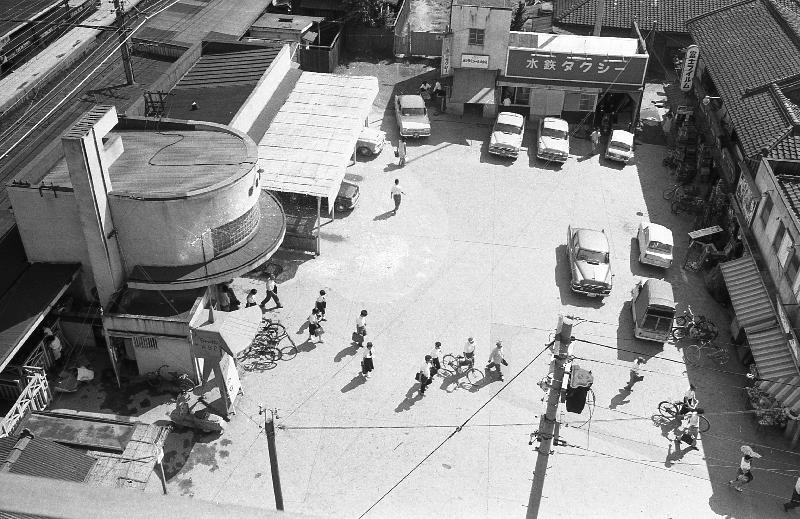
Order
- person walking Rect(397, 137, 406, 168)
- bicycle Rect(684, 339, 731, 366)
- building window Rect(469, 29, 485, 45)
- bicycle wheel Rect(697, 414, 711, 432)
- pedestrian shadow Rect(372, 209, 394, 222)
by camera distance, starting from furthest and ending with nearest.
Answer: building window Rect(469, 29, 485, 45) → person walking Rect(397, 137, 406, 168) → pedestrian shadow Rect(372, 209, 394, 222) → bicycle Rect(684, 339, 731, 366) → bicycle wheel Rect(697, 414, 711, 432)

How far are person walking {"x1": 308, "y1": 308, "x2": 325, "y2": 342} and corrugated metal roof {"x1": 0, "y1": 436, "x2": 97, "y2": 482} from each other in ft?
34.6

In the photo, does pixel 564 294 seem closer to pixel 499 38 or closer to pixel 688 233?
pixel 688 233

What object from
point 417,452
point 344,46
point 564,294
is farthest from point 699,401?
point 344,46

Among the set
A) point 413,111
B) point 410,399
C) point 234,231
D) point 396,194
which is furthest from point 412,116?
point 410,399

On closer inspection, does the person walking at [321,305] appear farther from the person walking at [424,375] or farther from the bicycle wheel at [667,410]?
the bicycle wheel at [667,410]

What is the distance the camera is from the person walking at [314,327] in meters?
29.2

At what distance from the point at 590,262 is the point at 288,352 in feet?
43.9

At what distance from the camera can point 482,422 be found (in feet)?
87.3

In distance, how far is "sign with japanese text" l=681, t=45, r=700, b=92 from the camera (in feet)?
141

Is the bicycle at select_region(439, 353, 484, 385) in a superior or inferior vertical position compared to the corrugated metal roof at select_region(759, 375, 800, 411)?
inferior

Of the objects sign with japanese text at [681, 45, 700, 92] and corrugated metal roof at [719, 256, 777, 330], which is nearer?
corrugated metal roof at [719, 256, 777, 330]

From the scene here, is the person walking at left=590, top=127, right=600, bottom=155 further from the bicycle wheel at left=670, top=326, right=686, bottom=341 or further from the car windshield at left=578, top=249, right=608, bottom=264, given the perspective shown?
the bicycle wheel at left=670, top=326, right=686, bottom=341

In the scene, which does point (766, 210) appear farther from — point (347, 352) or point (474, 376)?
point (347, 352)

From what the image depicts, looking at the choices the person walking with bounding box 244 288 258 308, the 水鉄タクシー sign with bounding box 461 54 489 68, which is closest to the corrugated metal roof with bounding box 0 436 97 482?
the person walking with bounding box 244 288 258 308
